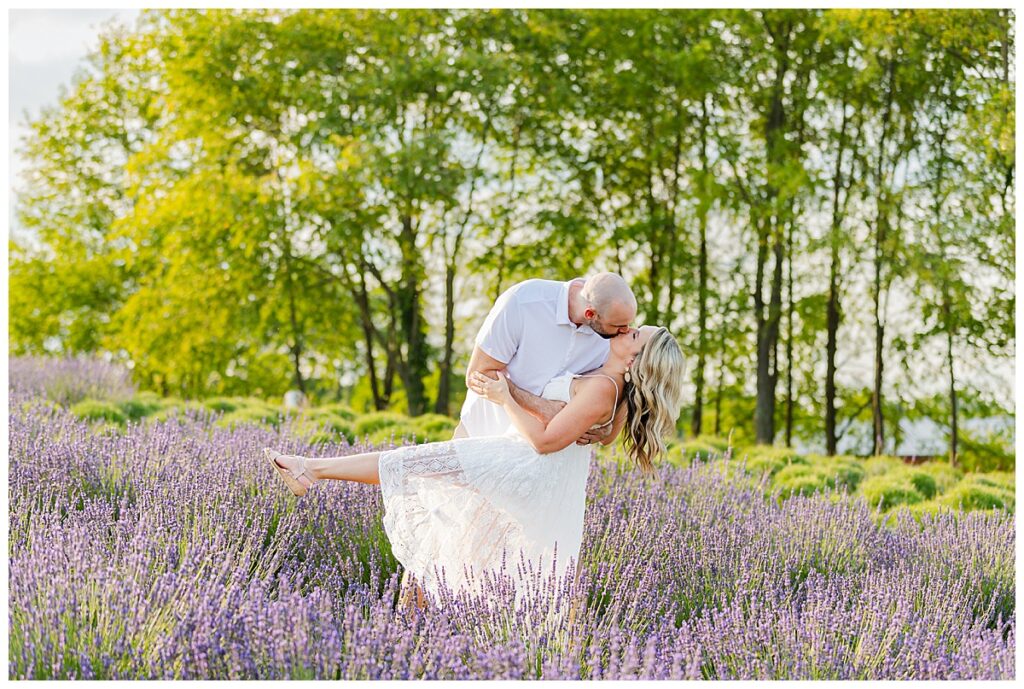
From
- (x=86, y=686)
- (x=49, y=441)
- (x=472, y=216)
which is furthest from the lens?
Answer: (x=472, y=216)

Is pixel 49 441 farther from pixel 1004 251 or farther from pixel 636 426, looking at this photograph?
pixel 1004 251

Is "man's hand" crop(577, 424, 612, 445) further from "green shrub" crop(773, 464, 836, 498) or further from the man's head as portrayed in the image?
"green shrub" crop(773, 464, 836, 498)

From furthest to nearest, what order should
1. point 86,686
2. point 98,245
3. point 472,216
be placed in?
point 98,245 < point 472,216 < point 86,686

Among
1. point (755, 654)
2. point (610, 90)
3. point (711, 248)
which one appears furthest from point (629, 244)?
point (755, 654)

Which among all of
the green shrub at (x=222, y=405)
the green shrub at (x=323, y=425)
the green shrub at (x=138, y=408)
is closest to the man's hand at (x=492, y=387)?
the green shrub at (x=323, y=425)

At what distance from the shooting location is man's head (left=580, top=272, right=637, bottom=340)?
3.44 m

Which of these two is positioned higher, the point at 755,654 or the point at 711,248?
the point at 711,248

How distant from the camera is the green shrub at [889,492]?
21.6 ft

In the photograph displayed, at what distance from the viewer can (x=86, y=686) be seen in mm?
2367

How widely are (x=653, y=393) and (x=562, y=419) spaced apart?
0.37 metres

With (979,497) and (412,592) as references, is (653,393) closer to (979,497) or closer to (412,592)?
(412,592)

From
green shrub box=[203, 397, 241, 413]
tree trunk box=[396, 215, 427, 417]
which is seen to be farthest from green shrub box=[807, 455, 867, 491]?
tree trunk box=[396, 215, 427, 417]

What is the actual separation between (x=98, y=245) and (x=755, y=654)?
17384 mm

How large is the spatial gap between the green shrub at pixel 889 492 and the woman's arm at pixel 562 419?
3.51 meters
